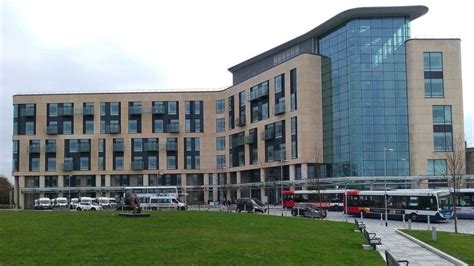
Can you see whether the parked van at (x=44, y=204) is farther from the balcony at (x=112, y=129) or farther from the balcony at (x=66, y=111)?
the balcony at (x=66, y=111)

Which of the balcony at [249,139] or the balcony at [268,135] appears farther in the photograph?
the balcony at [249,139]

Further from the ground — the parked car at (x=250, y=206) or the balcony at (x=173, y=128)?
the balcony at (x=173, y=128)

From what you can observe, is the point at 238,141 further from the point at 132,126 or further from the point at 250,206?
the point at 250,206

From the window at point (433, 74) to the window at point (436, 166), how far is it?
30.1 ft

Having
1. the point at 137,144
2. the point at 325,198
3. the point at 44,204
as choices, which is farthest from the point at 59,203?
the point at 325,198

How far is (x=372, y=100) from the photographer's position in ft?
250

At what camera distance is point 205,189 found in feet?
351

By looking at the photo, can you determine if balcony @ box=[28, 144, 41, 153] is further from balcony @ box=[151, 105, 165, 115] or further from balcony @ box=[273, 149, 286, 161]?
balcony @ box=[273, 149, 286, 161]

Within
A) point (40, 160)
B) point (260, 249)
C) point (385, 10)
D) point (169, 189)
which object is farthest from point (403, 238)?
point (40, 160)

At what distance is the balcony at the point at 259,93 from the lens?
9156 centimetres

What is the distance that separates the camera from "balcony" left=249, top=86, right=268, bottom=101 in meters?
91.6

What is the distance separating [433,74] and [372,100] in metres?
9.33

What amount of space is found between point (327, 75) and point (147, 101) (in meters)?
40.4

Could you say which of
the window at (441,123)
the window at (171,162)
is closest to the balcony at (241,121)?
the window at (171,162)
